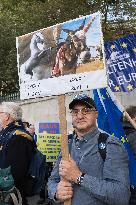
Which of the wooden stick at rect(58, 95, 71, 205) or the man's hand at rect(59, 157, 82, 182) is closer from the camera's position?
the man's hand at rect(59, 157, 82, 182)

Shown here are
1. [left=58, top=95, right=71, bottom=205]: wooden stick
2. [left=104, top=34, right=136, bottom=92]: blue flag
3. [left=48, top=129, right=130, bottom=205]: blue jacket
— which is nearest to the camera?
[left=48, top=129, right=130, bottom=205]: blue jacket

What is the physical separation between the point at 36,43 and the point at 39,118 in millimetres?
9760

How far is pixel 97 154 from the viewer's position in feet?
10.4

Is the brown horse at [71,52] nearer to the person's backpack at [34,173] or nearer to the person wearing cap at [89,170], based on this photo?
the person wearing cap at [89,170]

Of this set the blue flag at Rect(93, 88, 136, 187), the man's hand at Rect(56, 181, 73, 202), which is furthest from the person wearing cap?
the blue flag at Rect(93, 88, 136, 187)

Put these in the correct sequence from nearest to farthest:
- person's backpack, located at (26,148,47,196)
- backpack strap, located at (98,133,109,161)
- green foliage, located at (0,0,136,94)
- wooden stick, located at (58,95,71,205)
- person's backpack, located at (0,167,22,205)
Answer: backpack strap, located at (98,133,109,161)
wooden stick, located at (58,95,71,205)
person's backpack, located at (0,167,22,205)
person's backpack, located at (26,148,47,196)
green foliage, located at (0,0,136,94)

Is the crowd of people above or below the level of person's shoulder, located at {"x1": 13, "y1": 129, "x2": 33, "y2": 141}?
below

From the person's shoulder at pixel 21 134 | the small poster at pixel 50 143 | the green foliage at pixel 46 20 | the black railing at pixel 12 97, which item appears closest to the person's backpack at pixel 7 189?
→ the person's shoulder at pixel 21 134

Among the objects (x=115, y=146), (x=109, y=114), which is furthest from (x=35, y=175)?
(x=115, y=146)

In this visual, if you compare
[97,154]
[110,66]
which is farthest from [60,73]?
[110,66]

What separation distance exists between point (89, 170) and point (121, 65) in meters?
3.50

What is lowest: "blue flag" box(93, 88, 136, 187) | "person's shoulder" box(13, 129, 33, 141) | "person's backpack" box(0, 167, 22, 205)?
"person's backpack" box(0, 167, 22, 205)

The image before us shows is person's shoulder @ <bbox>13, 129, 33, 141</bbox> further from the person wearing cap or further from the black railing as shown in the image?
the black railing

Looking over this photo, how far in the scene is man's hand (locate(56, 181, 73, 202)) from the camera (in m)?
3.17
